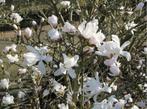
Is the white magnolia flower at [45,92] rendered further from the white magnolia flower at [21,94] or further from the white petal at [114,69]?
the white petal at [114,69]

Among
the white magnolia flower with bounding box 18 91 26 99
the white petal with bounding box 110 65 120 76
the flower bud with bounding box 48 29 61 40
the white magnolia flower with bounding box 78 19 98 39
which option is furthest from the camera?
the white magnolia flower with bounding box 18 91 26 99

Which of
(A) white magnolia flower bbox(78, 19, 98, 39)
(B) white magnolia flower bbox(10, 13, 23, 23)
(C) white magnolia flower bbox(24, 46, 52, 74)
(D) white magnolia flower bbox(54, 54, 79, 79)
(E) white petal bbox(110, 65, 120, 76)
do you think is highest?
(B) white magnolia flower bbox(10, 13, 23, 23)

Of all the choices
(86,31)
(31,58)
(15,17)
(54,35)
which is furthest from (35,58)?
(15,17)

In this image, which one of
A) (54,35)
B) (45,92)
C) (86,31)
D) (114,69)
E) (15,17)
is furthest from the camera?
(15,17)

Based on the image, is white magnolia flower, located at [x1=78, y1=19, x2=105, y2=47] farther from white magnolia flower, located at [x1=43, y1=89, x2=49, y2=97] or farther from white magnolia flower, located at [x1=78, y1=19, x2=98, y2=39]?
white magnolia flower, located at [x1=43, y1=89, x2=49, y2=97]

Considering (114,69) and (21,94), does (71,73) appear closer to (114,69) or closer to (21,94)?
(114,69)

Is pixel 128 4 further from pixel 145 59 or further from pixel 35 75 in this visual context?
pixel 35 75

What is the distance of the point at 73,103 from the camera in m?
2.37

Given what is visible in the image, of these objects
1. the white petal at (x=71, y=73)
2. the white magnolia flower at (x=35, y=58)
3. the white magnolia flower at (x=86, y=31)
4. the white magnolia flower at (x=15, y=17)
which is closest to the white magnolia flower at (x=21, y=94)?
the white magnolia flower at (x=15, y=17)

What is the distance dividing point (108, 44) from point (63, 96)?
A: 0.67 m

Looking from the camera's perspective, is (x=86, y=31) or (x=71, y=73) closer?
(x=86, y=31)

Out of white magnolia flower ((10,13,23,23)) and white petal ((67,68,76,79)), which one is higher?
white magnolia flower ((10,13,23,23))

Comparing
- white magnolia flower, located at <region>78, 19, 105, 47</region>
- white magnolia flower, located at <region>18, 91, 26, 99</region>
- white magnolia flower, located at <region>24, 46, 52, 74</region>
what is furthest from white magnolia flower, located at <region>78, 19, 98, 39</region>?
white magnolia flower, located at <region>18, 91, 26, 99</region>

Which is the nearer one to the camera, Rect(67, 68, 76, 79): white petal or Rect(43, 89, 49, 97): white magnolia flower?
Rect(67, 68, 76, 79): white petal
